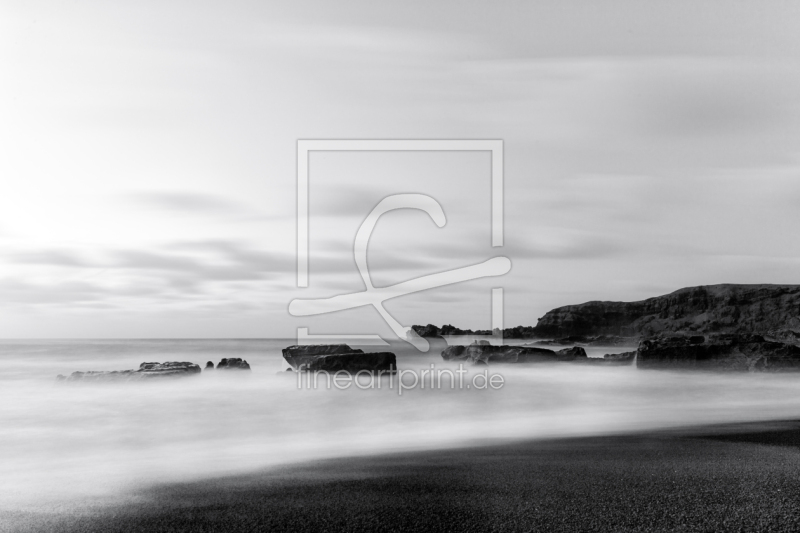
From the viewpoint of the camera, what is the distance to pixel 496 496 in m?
6.39

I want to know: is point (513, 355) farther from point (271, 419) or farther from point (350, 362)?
point (271, 419)

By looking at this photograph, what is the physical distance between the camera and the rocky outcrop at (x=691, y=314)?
5044 cm

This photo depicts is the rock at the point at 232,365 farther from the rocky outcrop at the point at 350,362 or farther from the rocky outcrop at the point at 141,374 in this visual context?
the rocky outcrop at the point at 350,362

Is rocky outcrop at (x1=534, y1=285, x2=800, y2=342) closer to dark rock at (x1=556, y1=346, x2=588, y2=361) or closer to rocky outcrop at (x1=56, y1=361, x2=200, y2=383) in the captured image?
dark rock at (x1=556, y1=346, x2=588, y2=361)

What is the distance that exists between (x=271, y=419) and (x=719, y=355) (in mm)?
21128

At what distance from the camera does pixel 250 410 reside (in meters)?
14.9

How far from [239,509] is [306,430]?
19.8 ft

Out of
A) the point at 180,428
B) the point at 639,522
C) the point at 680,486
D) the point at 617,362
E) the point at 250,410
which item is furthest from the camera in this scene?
the point at 617,362

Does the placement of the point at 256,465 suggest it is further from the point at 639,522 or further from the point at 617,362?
the point at 617,362

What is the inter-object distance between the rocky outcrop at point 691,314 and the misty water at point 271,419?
3117cm

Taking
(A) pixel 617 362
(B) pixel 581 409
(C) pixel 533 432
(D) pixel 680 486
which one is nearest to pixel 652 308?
(A) pixel 617 362

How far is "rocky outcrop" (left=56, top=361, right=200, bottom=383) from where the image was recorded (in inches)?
763

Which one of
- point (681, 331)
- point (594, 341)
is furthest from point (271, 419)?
point (681, 331)
